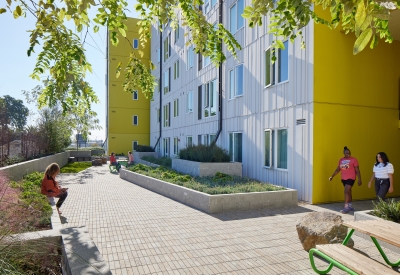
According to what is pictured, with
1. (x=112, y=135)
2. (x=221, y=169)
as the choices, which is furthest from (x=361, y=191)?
(x=112, y=135)

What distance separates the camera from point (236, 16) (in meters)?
14.0

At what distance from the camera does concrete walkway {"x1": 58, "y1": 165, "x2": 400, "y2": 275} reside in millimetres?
4550

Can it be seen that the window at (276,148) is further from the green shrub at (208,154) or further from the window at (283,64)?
the green shrub at (208,154)

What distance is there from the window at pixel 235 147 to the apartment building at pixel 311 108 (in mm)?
48

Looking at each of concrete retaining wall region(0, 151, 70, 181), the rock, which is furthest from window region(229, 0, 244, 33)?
the rock

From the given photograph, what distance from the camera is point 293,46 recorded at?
32.4ft

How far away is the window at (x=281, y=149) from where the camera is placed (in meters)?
10.4

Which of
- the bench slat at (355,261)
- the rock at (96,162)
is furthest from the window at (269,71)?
the rock at (96,162)

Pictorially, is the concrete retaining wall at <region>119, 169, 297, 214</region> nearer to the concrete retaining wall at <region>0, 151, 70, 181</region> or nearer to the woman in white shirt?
the woman in white shirt

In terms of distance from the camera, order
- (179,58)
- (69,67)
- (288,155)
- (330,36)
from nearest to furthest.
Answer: (69,67) < (330,36) < (288,155) < (179,58)

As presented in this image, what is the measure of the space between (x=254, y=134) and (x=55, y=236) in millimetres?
9477

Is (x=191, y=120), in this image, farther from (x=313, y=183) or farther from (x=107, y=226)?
(x=107, y=226)

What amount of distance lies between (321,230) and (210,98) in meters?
12.4

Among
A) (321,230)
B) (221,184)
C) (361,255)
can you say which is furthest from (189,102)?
(361,255)
